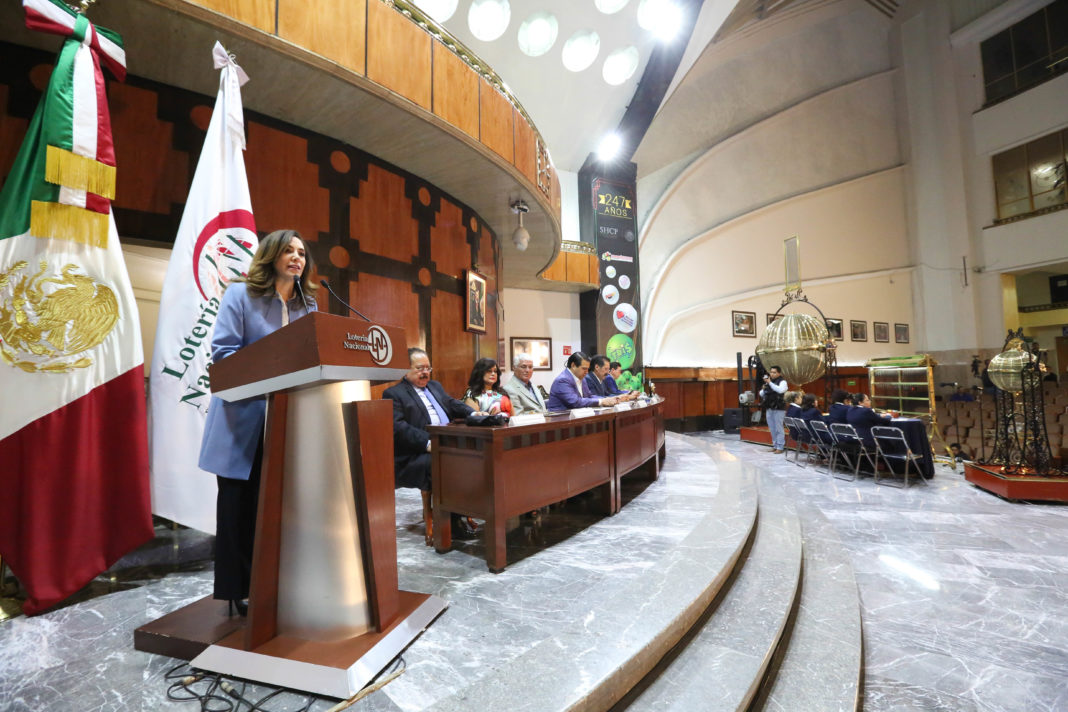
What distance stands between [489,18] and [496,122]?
3928 mm

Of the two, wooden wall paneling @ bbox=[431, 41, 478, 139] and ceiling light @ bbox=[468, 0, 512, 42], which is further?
ceiling light @ bbox=[468, 0, 512, 42]

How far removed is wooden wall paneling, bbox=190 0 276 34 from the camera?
2.66 m

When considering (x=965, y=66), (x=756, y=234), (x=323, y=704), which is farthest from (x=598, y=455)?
(x=965, y=66)

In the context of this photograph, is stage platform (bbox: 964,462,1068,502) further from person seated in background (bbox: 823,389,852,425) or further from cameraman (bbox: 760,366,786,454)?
cameraman (bbox: 760,366,786,454)

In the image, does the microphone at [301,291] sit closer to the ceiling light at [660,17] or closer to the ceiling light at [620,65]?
the ceiling light at [620,65]

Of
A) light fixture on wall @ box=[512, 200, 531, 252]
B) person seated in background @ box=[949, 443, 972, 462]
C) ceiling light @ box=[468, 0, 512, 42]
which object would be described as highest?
ceiling light @ box=[468, 0, 512, 42]

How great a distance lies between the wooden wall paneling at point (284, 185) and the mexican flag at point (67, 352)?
1262mm

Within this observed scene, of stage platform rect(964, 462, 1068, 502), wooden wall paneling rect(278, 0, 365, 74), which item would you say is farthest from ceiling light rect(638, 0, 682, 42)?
stage platform rect(964, 462, 1068, 502)

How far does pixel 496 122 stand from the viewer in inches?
177

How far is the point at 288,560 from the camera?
159 centimetres

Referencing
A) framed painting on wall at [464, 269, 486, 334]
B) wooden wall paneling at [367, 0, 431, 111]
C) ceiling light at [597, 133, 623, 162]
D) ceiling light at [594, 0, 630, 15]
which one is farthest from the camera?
ceiling light at [597, 133, 623, 162]

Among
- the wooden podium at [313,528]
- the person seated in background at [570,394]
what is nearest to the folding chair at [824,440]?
the person seated in background at [570,394]

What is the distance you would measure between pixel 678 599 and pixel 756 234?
1519 cm

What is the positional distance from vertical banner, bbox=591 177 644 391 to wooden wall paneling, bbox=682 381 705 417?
6.24 ft
